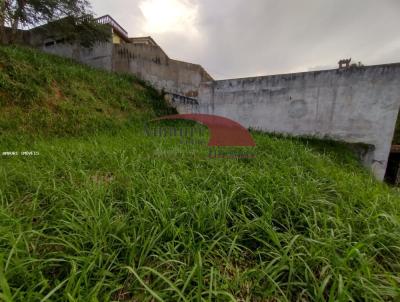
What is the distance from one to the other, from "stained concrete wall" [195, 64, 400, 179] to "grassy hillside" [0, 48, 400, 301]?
4.17m

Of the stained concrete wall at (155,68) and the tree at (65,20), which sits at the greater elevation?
the tree at (65,20)

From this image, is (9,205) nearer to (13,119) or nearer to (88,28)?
(13,119)

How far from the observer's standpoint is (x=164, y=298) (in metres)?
0.71

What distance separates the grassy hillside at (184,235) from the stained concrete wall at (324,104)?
13.7 ft

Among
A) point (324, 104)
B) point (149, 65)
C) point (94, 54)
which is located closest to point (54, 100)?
point (149, 65)

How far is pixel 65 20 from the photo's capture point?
721cm

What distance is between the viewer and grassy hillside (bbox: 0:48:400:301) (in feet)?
2.44

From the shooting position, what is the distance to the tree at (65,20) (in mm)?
6469

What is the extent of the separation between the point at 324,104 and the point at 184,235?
20.6ft

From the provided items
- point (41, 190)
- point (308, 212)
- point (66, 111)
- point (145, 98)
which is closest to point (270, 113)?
point (145, 98)

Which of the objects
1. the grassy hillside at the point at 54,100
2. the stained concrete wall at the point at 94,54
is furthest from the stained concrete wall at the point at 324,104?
the stained concrete wall at the point at 94,54

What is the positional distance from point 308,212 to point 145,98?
19.3 feet

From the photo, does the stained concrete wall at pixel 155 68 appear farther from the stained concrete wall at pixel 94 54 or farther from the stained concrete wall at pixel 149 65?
the stained concrete wall at pixel 94 54

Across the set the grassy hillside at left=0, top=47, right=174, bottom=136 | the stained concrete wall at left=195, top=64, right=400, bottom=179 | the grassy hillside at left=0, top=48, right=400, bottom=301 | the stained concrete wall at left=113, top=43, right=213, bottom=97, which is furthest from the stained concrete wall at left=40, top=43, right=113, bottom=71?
the grassy hillside at left=0, top=48, right=400, bottom=301
